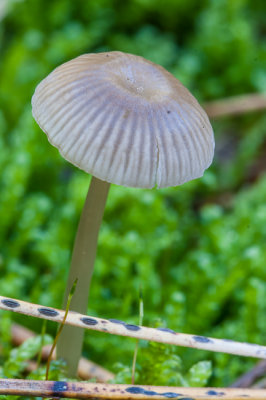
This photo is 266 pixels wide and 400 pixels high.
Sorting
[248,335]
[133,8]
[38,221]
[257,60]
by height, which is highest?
[133,8]

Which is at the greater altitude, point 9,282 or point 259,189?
point 259,189

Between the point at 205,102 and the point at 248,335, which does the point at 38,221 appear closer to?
the point at 248,335

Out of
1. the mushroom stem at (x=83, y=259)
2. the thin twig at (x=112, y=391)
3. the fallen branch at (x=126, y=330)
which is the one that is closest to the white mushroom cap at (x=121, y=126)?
the mushroom stem at (x=83, y=259)

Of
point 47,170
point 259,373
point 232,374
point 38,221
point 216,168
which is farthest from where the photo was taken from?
point 216,168

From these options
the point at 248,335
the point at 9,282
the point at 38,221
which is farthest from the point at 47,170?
the point at 248,335

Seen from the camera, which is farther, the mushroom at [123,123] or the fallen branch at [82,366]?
the fallen branch at [82,366]

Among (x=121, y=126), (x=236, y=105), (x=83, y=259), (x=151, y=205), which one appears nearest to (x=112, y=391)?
(x=83, y=259)

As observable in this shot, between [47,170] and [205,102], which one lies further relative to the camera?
[205,102]

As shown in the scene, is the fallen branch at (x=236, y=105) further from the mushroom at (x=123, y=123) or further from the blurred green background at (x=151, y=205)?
the mushroom at (x=123, y=123)
